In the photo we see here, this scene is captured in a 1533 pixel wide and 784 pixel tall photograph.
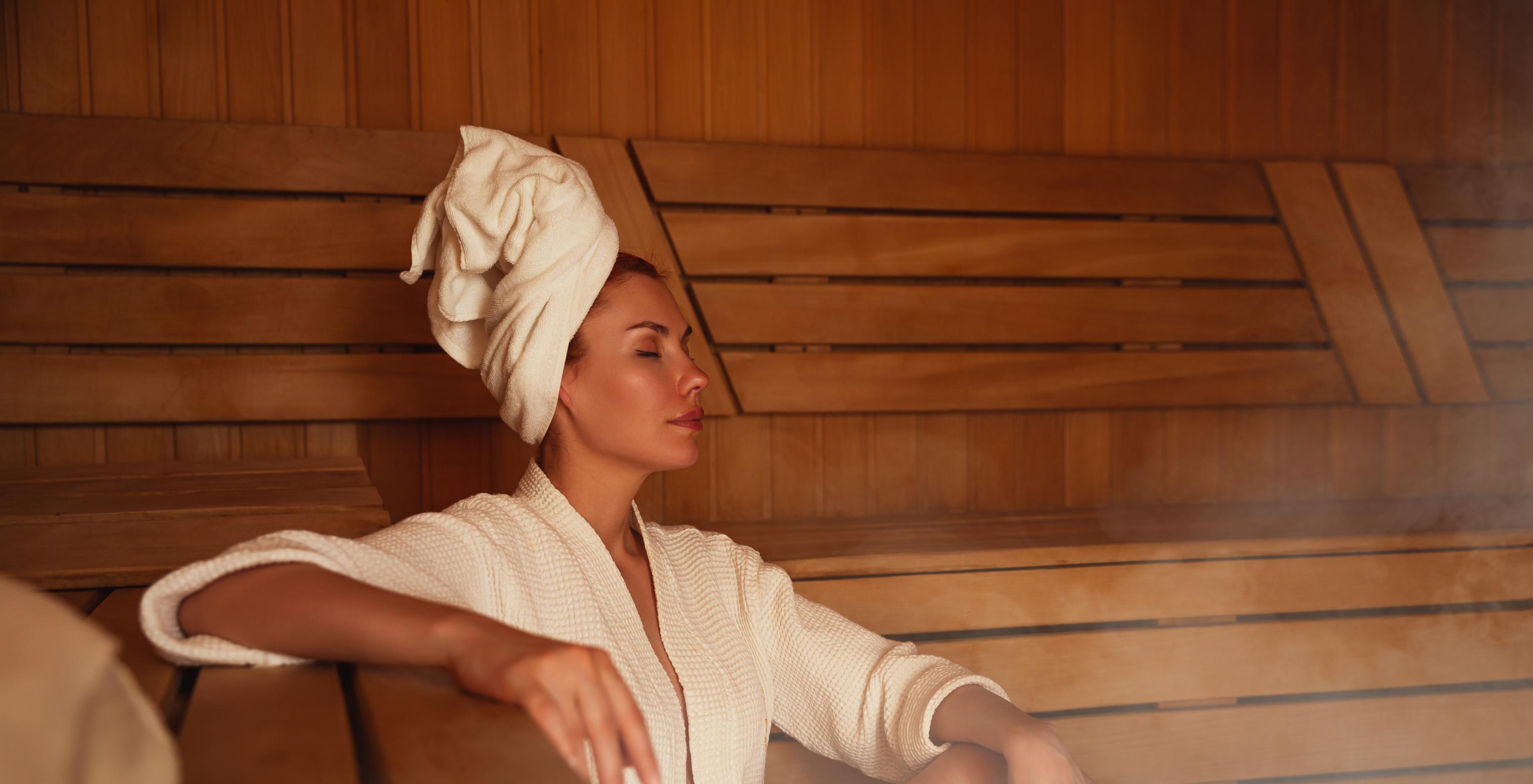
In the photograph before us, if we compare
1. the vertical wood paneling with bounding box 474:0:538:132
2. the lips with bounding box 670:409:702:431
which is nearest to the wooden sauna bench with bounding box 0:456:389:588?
the lips with bounding box 670:409:702:431

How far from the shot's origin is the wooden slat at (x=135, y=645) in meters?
0.80

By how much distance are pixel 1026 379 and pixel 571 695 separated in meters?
2.13

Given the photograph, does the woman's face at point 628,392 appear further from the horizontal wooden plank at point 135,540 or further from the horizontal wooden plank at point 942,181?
the horizontal wooden plank at point 942,181

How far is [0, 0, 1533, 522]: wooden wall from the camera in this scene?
2281 millimetres

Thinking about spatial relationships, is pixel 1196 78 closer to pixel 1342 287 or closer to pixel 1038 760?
pixel 1342 287

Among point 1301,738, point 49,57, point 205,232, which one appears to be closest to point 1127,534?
point 1301,738

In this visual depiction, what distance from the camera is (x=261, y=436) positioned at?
7.64 ft

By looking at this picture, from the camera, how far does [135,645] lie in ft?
3.12

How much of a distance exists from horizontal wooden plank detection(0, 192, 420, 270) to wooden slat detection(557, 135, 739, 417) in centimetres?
39

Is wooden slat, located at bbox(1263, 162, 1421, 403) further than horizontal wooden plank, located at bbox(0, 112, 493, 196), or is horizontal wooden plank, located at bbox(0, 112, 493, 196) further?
wooden slat, located at bbox(1263, 162, 1421, 403)

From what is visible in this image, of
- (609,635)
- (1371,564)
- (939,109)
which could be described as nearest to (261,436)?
(609,635)

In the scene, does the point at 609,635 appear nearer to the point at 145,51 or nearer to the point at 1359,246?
the point at 145,51

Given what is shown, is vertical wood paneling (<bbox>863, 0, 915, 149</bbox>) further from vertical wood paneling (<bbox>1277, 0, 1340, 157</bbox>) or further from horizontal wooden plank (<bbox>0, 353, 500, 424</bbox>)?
horizontal wooden plank (<bbox>0, 353, 500, 424</bbox>)

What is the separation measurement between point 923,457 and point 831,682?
1351mm
